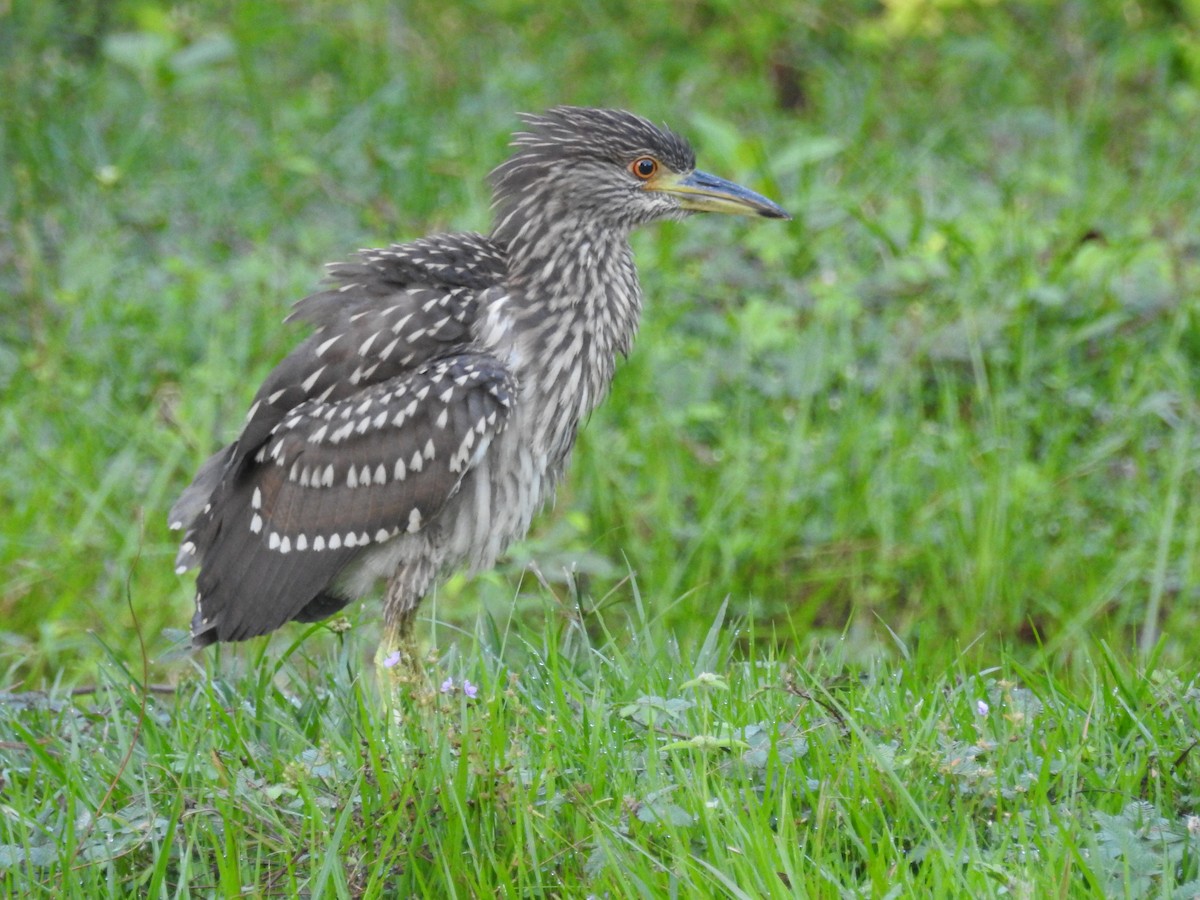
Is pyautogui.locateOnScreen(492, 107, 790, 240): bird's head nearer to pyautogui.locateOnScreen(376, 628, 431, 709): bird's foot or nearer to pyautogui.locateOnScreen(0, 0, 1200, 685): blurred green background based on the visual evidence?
pyautogui.locateOnScreen(0, 0, 1200, 685): blurred green background

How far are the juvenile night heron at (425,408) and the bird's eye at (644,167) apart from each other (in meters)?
0.02

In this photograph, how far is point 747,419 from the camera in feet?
22.3

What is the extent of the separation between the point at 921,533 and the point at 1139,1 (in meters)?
5.15

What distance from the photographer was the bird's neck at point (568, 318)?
4.66m

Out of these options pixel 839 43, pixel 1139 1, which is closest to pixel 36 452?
pixel 839 43

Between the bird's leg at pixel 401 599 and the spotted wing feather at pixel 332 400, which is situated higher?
the spotted wing feather at pixel 332 400

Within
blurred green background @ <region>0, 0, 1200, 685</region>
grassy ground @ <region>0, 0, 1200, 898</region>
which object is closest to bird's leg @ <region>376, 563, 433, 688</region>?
grassy ground @ <region>0, 0, 1200, 898</region>

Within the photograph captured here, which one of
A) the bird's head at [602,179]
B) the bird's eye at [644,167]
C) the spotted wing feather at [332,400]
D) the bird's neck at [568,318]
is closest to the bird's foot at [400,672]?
the spotted wing feather at [332,400]

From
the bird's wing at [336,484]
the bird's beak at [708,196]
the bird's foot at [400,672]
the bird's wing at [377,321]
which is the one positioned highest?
the bird's beak at [708,196]

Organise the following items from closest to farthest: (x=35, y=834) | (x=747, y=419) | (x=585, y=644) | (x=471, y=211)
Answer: (x=35, y=834) < (x=585, y=644) < (x=747, y=419) < (x=471, y=211)

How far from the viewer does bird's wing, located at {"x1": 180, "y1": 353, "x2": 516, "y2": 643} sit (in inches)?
177

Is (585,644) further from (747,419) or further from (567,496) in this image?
(747,419)

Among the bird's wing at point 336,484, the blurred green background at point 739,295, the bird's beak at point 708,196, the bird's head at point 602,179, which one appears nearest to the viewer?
the bird's wing at point 336,484

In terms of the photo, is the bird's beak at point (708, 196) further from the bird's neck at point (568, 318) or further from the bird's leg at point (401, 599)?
the bird's leg at point (401, 599)
